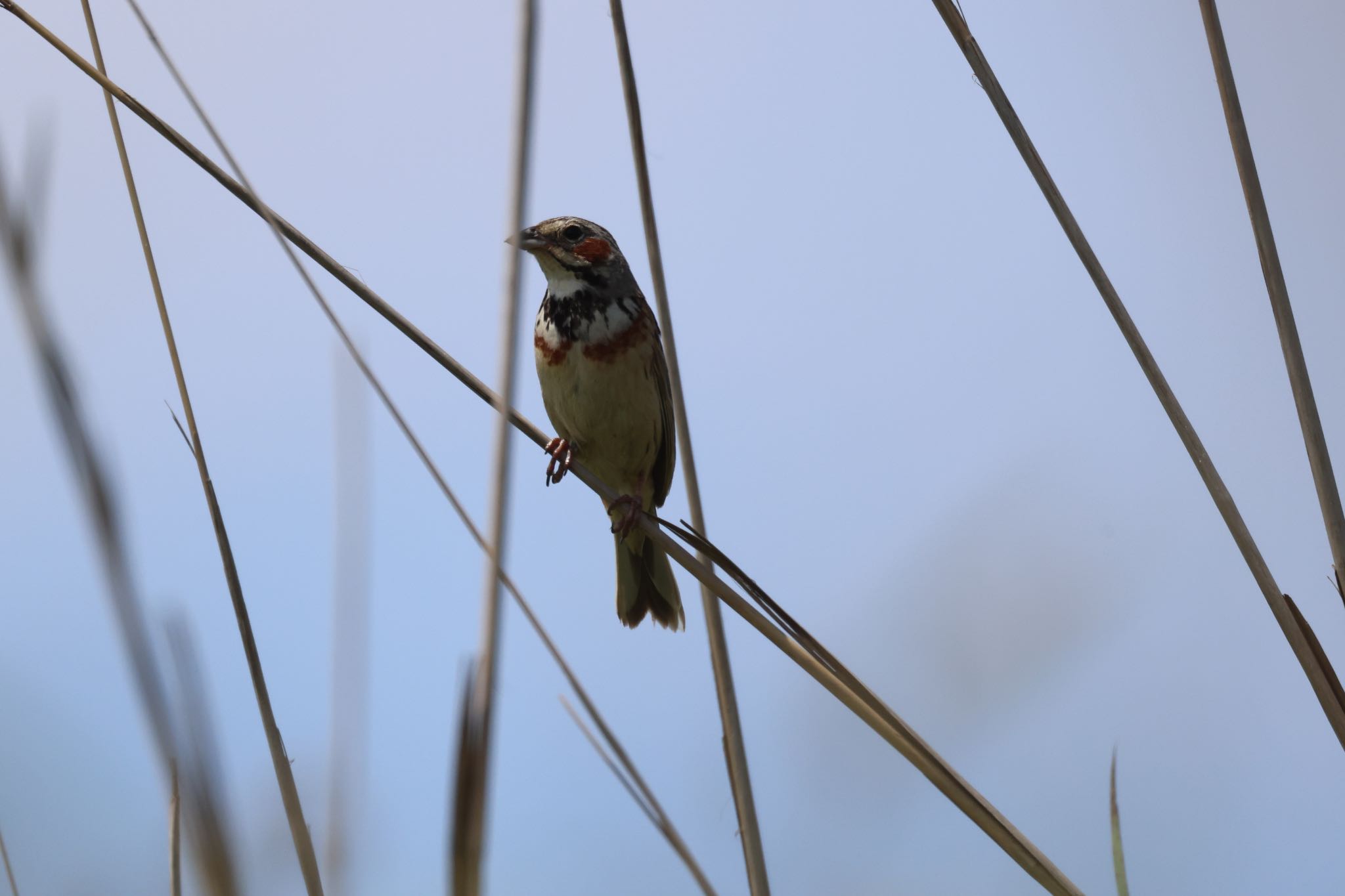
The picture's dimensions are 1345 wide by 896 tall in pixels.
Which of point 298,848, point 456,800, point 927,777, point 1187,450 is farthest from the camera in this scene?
point 1187,450

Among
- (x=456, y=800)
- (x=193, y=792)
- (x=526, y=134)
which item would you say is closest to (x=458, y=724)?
(x=456, y=800)

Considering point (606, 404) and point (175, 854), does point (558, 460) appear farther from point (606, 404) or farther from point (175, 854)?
point (175, 854)

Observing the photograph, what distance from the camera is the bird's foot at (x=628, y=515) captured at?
4.20 meters

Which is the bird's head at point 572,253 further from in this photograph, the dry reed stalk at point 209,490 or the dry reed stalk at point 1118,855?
the dry reed stalk at point 1118,855

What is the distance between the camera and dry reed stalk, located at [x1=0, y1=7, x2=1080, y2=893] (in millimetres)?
1933

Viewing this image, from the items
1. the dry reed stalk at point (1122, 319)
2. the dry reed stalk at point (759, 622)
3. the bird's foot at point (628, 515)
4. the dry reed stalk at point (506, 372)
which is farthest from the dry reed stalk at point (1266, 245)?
the bird's foot at point (628, 515)

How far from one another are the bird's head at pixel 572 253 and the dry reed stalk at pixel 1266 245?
2572mm

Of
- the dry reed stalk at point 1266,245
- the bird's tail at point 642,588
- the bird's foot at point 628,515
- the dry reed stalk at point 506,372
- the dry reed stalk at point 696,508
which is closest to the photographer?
the dry reed stalk at point 506,372

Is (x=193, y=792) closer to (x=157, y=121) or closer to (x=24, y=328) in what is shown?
(x=24, y=328)

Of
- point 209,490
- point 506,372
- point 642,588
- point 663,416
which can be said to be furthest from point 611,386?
point 506,372

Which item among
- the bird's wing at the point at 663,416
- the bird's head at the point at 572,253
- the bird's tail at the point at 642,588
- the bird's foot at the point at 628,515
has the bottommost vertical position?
the bird's tail at the point at 642,588

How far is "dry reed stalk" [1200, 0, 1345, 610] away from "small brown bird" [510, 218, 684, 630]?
232 cm

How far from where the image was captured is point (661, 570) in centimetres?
459

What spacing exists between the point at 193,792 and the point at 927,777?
129 cm
